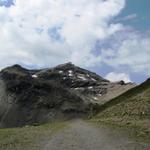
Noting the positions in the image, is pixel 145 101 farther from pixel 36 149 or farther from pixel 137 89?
pixel 137 89

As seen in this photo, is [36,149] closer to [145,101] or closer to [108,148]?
[108,148]

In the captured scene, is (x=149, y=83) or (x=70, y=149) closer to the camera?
(x=70, y=149)

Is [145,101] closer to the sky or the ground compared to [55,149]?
closer to the sky

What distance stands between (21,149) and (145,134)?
13.9 metres

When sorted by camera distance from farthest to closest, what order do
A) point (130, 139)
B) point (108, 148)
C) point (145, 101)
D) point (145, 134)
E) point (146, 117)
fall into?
point (145, 101) → point (146, 117) → point (145, 134) → point (130, 139) → point (108, 148)

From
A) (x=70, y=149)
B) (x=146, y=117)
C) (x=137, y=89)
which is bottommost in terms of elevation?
(x=70, y=149)

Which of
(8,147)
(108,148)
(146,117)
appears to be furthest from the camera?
(146,117)

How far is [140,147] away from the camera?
1235 inches

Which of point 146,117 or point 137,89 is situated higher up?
point 137,89

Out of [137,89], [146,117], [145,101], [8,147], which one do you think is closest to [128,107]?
[145,101]

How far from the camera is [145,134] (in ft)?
135

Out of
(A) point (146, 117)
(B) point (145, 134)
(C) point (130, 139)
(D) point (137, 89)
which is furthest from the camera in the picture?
(D) point (137, 89)

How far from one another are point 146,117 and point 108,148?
38.6 m

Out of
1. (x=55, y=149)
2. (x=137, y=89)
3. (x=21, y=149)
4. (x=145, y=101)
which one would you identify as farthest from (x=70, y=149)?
(x=137, y=89)
